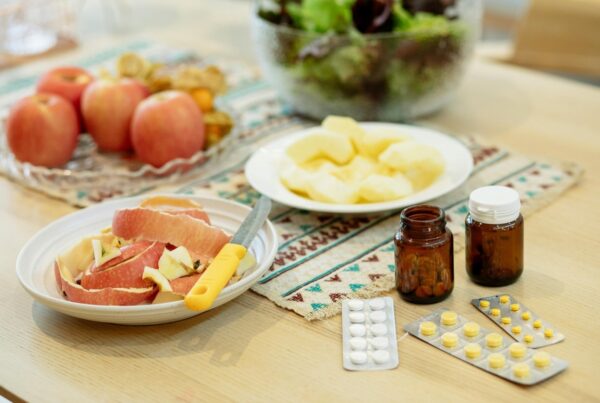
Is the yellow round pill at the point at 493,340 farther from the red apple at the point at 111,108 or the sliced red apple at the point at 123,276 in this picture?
the red apple at the point at 111,108

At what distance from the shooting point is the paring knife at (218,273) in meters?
0.90

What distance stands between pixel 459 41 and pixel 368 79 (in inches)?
6.6

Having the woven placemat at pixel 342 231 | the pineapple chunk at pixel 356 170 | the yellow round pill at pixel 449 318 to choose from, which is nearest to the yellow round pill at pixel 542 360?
the yellow round pill at pixel 449 318

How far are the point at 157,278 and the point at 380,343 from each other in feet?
0.80

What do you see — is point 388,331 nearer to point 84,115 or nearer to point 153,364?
point 153,364

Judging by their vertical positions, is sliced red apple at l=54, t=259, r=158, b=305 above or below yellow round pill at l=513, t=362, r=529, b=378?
above

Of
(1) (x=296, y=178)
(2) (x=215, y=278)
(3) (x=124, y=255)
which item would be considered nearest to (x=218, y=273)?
(2) (x=215, y=278)

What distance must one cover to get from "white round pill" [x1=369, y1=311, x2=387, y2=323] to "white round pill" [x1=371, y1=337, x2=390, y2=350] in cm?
3

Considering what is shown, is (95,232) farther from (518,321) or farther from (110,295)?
(518,321)

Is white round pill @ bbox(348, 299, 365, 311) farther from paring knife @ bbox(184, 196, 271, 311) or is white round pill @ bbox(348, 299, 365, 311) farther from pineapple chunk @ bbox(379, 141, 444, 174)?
pineapple chunk @ bbox(379, 141, 444, 174)

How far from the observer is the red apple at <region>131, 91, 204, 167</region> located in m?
1.35

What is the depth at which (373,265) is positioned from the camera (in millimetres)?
1081

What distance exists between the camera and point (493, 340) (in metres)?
0.89

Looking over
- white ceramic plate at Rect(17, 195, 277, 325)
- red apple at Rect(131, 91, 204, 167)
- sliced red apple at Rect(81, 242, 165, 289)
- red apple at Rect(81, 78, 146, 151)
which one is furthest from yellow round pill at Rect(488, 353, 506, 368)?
red apple at Rect(81, 78, 146, 151)
